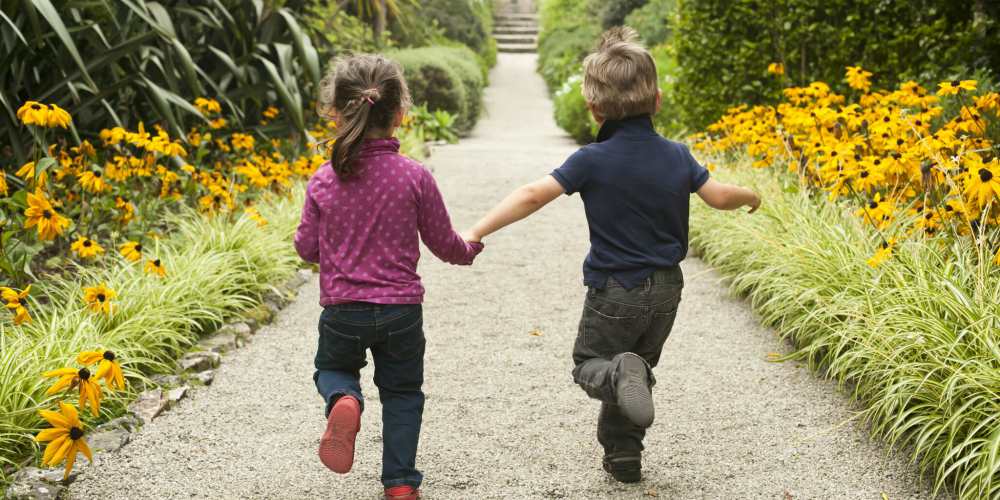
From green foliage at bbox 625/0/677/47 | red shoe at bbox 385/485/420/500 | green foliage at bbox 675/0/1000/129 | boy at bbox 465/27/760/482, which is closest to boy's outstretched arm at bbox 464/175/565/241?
boy at bbox 465/27/760/482

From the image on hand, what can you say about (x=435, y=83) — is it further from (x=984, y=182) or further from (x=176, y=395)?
(x=984, y=182)

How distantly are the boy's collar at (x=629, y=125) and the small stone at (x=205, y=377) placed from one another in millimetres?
2130

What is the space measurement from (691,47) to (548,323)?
180 inches

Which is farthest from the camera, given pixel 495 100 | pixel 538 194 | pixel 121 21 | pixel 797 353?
pixel 495 100

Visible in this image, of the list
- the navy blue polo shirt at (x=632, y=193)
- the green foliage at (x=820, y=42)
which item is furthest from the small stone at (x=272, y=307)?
the green foliage at (x=820, y=42)

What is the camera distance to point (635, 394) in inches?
103

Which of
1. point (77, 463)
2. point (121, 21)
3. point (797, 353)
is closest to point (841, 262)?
point (797, 353)

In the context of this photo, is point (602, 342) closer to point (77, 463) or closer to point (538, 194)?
point (538, 194)

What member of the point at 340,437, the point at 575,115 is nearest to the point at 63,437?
the point at 340,437

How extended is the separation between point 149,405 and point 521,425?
141 centimetres

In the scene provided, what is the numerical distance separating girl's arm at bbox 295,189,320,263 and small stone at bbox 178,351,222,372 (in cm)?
156

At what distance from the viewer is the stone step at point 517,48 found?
27.5m

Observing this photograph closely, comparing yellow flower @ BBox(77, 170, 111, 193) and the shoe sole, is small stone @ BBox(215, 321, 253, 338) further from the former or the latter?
the shoe sole

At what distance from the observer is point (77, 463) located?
10.2 ft
